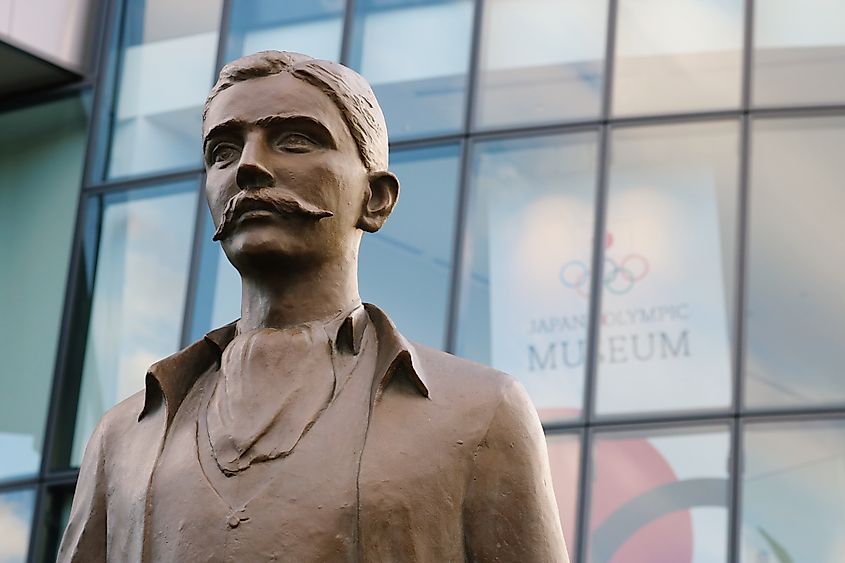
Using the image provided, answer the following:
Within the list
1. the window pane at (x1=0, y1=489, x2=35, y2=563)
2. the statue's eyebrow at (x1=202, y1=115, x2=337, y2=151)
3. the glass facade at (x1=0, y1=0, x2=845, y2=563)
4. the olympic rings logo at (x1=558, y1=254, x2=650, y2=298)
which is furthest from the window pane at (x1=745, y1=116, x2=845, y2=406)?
the statue's eyebrow at (x1=202, y1=115, x2=337, y2=151)

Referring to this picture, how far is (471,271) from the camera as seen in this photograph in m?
18.3

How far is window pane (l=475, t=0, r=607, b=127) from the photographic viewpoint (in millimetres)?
18672

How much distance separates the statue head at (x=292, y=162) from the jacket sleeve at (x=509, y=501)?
65 centimetres

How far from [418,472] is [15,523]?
15540 mm

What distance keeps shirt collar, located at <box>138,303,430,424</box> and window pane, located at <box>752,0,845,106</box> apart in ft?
42.8

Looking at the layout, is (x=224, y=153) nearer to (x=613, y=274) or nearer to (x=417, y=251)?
(x=613, y=274)

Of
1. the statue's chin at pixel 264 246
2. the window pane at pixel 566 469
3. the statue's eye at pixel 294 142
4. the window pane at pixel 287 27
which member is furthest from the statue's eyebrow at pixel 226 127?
the window pane at pixel 287 27

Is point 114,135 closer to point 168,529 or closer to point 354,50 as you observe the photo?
point 354,50

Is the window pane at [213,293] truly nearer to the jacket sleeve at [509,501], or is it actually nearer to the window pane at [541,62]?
the window pane at [541,62]

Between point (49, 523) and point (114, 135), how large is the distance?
12.9 feet

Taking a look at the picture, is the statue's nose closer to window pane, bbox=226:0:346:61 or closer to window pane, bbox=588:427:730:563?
window pane, bbox=588:427:730:563

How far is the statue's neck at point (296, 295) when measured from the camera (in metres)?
5.41

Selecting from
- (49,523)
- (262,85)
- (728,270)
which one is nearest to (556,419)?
(728,270)

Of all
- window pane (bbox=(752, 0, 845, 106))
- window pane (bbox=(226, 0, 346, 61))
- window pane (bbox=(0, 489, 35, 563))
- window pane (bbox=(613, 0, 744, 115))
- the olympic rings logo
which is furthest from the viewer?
window pane (bbox=(0, 489, 35, 563))
